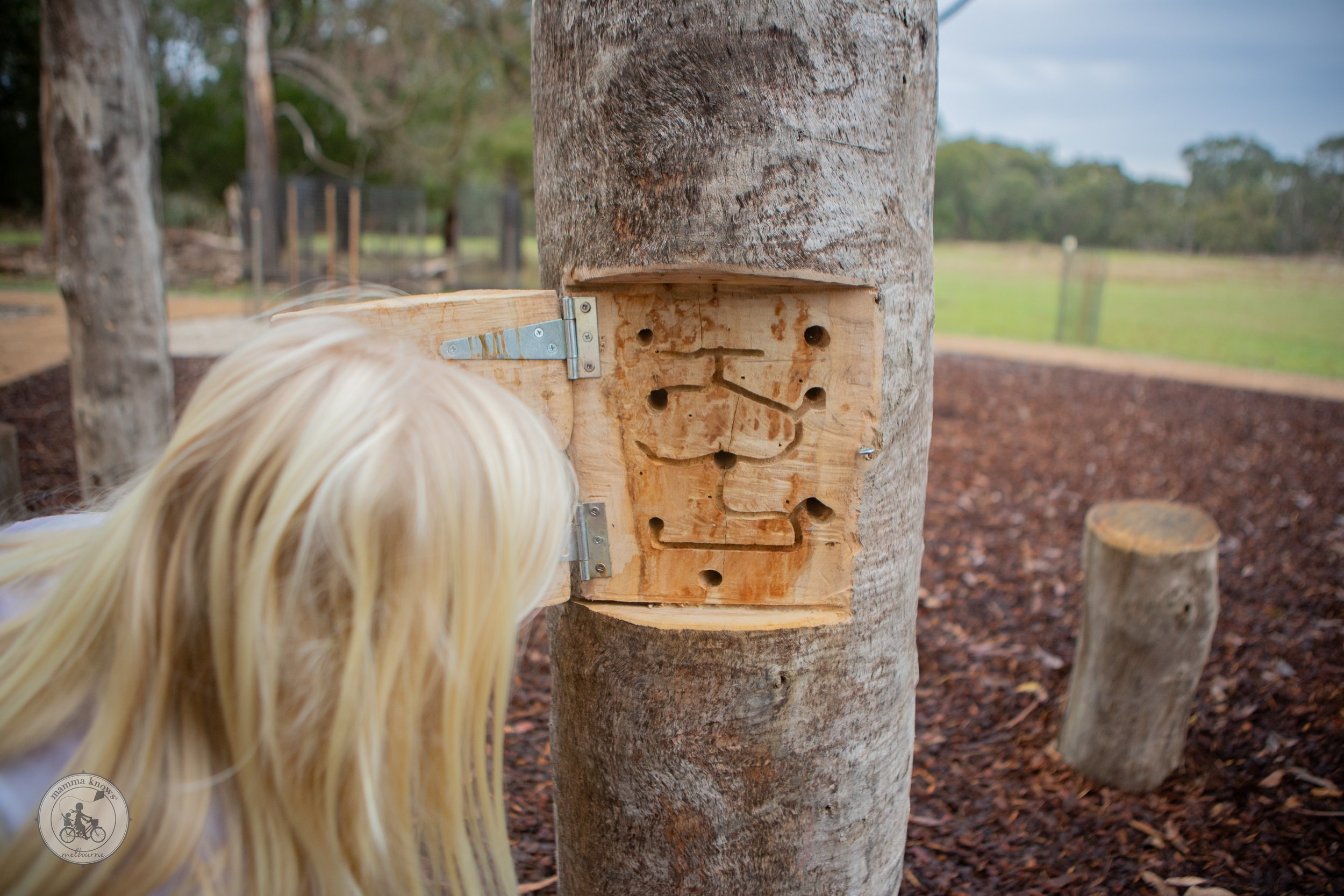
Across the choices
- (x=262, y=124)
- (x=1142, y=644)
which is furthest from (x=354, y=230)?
(x=1142, y=644)

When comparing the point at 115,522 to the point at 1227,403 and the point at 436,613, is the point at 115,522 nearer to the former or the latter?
the point at 436,613

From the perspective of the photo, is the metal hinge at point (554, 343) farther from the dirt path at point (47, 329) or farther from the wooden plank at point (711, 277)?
the dirt path at point (47, 329)

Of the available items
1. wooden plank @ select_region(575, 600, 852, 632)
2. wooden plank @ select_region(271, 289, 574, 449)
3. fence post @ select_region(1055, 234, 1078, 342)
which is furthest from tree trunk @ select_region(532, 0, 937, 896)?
fence post @ select_region(1055, 234, 1078, 342)

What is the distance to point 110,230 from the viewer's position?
152 inches

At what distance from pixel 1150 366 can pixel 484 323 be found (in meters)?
13.2

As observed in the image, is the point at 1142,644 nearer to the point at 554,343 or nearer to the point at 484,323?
the point at 554,343

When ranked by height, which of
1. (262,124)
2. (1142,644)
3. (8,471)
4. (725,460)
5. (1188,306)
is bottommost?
(1142,644)

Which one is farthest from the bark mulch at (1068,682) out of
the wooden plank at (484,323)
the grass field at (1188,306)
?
the grass field at (1188,306)

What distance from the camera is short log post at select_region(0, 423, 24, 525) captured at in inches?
137

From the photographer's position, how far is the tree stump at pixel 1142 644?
2.82 meters

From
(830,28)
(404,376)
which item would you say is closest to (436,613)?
(404,376)

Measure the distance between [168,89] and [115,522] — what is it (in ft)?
80.1
